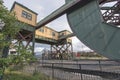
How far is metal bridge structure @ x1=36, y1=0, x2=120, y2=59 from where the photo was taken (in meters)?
9.77

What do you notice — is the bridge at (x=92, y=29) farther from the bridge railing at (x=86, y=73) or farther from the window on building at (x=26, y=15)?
the window on building at (x=26, y=15)

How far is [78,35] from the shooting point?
11.7m

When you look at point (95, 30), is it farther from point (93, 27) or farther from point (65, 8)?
point (65, 8)

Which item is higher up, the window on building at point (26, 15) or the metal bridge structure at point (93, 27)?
the window on building at point (26, 15)

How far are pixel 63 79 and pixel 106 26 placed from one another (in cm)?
528

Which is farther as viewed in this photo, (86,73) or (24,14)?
(24,14)

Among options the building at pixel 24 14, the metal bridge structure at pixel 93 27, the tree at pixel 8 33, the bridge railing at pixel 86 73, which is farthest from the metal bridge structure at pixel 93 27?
the building at pixel 24 14

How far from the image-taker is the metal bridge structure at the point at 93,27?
32.1 feet

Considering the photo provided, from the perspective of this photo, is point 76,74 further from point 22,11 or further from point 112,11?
point 22,11

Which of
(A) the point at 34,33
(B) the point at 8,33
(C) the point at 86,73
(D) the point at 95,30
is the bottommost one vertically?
(C) the point at 86,73

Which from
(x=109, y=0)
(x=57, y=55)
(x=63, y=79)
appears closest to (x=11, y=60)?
(x=63, y=79)

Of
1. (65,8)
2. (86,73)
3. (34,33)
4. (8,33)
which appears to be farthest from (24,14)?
(86,73)

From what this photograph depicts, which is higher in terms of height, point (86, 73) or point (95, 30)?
point (95, 30)

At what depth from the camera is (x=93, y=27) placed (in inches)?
428
